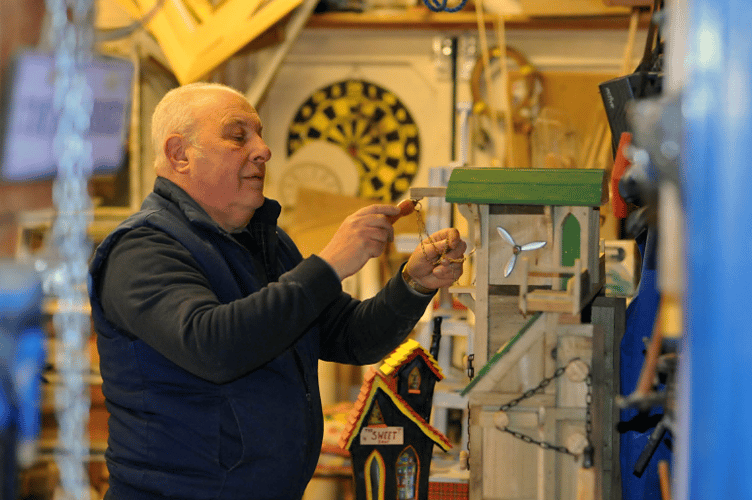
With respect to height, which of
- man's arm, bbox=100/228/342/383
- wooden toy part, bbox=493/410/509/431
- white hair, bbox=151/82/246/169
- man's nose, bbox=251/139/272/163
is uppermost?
white hair, bbox=151/82/246/169

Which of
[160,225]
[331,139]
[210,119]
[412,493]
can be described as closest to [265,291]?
[160,225]

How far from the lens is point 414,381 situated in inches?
69.9

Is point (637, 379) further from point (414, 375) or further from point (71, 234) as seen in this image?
point (71, 234)

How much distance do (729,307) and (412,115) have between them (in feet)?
10.1

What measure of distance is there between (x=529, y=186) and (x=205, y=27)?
6.65 ft

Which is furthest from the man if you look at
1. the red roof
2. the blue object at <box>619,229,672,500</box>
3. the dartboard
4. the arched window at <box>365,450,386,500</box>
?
the dartboard

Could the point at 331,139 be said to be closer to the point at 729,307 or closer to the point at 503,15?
the point at 503,15

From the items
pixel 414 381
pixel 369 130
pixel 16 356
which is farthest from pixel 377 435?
pixel 369 130

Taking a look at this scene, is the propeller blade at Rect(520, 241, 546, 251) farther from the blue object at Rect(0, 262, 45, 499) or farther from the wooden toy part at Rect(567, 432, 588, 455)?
the blue object at Rect(0, 262, 45, 499)

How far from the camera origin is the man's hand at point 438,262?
1.51 metres

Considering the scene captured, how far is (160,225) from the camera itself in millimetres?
1390

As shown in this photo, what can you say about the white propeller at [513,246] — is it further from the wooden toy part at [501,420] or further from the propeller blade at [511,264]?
the wooden toy part at [501,420]

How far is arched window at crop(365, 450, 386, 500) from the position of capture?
170 cm

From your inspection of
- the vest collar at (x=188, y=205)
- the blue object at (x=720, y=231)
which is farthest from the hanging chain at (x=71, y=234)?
the blue object at (x=720, y=231)
